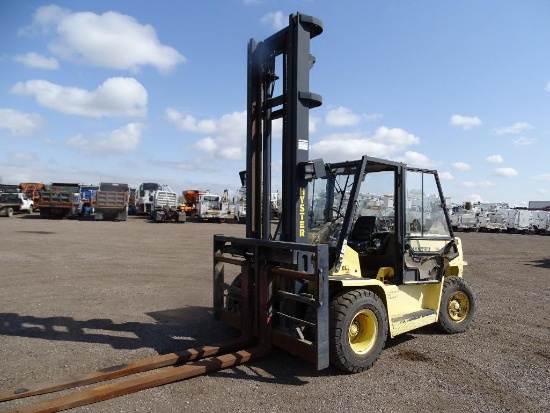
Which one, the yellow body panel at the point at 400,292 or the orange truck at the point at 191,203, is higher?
the orange truck at the point at 191,203

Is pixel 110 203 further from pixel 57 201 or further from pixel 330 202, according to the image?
pixel 330 202

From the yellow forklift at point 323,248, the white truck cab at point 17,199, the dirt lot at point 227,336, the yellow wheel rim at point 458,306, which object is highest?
the white truck cab at point 17,199

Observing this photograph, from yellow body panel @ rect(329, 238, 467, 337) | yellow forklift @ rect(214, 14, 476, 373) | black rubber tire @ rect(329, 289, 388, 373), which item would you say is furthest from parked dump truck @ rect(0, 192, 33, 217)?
black rubber tire @ rect(329, 289, 388, 373)

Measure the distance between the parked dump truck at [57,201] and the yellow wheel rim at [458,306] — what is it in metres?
33.0

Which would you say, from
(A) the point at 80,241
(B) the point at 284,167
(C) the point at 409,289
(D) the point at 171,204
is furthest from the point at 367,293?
(D) the point at 171,204

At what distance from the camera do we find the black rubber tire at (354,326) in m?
4.50

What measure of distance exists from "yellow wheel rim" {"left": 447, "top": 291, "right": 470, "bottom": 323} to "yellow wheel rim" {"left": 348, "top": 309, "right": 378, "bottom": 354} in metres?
2.17

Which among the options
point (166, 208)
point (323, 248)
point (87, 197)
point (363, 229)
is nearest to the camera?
point (323, 248)

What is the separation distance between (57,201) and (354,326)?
3366 centimetres

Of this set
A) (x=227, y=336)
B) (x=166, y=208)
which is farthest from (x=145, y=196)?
(x=227, y=336)

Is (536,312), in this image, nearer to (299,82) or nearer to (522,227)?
(299,82)

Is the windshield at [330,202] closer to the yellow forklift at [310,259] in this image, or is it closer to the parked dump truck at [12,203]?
the yellow forklift at [310,259]

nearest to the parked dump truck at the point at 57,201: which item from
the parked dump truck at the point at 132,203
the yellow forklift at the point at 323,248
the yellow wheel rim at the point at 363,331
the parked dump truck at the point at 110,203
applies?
the parked dump truck at the point at 110,203

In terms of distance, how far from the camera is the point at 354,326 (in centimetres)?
490
